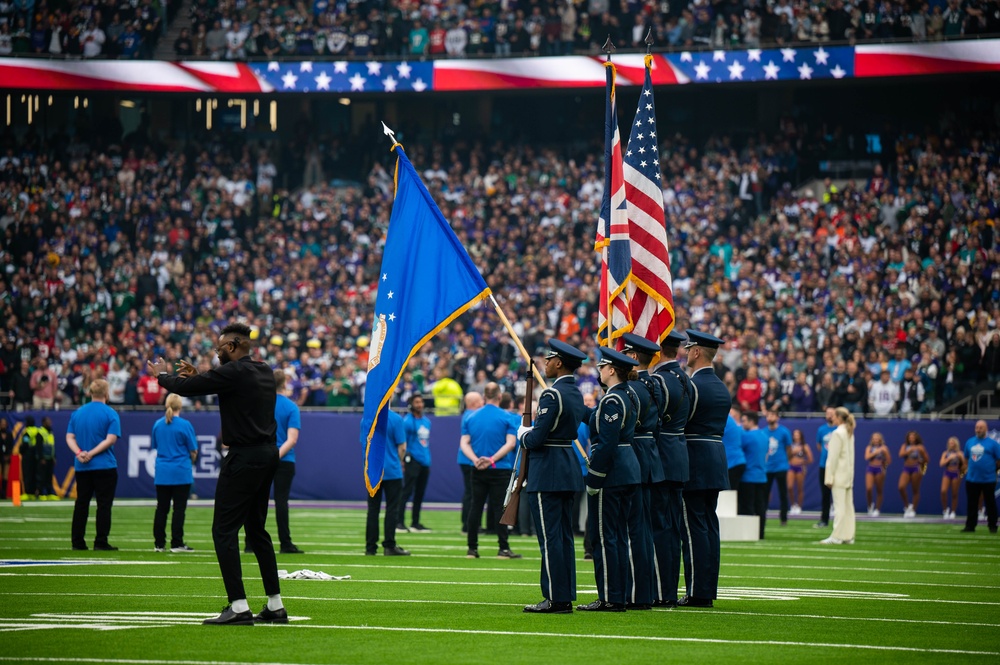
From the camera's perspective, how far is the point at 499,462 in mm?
19422

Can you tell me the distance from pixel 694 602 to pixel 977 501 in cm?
1426

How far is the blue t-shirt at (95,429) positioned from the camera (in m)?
18.3

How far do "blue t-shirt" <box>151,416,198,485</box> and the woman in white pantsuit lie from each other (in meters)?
9.37

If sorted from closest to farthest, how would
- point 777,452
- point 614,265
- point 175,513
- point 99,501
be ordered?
point 614,265
point 99,501
point 175,513
point 777,452

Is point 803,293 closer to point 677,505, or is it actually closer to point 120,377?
point 120,377

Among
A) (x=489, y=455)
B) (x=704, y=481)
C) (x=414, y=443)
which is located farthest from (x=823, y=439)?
(x=704, y=481)

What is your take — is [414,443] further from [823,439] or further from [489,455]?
[823,439]

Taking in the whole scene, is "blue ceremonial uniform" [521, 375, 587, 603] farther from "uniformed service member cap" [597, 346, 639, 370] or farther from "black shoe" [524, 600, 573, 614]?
"uniformed service member cap" [597, 346, 639, 370]

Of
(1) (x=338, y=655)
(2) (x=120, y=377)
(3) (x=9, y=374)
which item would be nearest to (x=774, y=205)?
(2) (x=120, y=377)

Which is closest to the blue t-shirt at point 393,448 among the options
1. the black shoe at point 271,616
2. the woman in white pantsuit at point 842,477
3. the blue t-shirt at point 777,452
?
the woman in white pantsuit at point 842,477

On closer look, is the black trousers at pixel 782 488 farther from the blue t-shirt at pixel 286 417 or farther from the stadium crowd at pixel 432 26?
the stadium crowd at pixel 432 26

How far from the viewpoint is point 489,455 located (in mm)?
19344

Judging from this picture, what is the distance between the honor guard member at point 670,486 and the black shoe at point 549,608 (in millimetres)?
988

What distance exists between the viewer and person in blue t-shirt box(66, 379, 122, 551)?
1820cm
